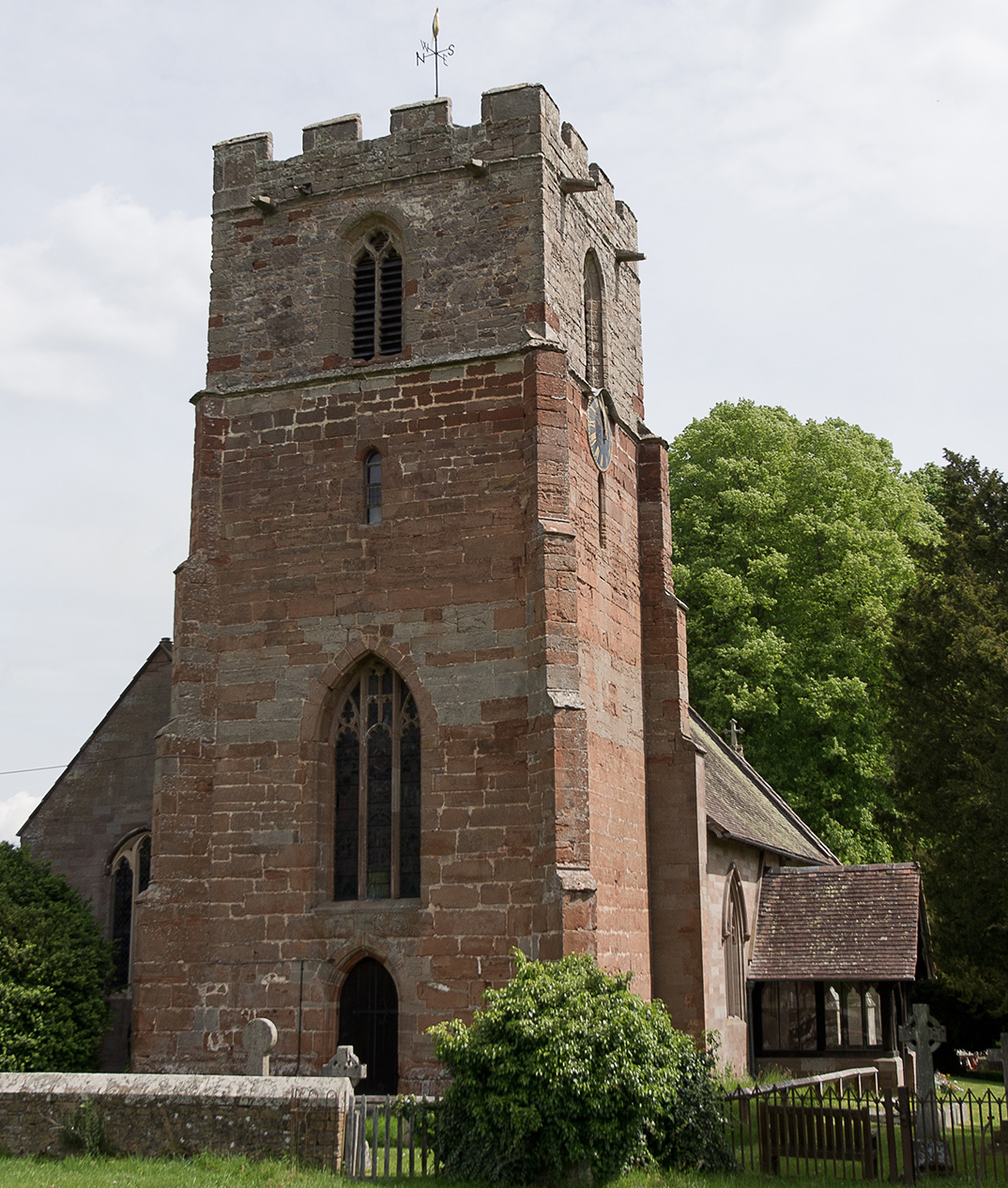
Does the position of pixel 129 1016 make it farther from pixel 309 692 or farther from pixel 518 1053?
pixel 518 1053

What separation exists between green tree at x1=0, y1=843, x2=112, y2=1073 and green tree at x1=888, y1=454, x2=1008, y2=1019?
1237 cm

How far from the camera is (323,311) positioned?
19422mm

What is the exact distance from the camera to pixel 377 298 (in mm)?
19359

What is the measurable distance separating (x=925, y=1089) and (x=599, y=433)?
992 cm

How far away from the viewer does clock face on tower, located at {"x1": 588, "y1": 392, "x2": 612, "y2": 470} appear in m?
19.5

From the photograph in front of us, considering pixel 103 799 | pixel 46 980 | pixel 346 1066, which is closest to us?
pixel 346 1066

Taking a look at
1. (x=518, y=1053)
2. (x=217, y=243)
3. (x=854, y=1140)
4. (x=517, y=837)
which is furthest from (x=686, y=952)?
(x=217, y=243)

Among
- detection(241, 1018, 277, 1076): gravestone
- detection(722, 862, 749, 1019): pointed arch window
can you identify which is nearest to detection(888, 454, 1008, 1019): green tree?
detection(722, 862, 749, 1019): pointed arch window

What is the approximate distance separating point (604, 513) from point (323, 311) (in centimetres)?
505

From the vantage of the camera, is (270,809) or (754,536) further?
(754,536)

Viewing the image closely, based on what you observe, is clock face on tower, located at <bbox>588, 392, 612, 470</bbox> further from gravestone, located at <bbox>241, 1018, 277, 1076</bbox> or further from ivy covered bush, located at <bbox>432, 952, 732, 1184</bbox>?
gravestone, located at <bbox>241, 1018, 277, 1076</bbox>

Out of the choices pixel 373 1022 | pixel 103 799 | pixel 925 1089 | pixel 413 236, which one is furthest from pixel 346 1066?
pixel 413 236

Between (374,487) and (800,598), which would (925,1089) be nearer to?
(374,487)

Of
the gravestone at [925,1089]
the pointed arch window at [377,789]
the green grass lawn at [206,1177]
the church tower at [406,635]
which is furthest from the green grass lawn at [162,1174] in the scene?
the gravestone at [925,1089]
